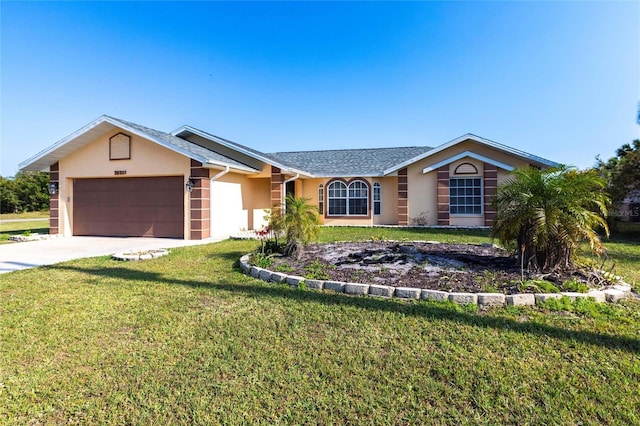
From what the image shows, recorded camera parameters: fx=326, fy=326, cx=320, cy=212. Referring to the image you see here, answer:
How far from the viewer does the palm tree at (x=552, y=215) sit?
5.46 metres

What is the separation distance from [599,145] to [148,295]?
879 inches

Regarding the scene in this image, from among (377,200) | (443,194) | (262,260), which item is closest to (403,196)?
(377,200)

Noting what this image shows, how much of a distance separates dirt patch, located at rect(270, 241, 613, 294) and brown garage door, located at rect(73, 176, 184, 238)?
735 centimetres

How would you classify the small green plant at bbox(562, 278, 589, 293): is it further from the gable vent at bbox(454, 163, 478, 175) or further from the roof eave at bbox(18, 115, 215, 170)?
the gable vent at bbox(454, 163, 478, 175)

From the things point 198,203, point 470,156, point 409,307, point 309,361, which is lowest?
point 309,361

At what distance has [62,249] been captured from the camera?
10148mm

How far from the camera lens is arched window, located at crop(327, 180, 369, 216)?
58.9ft

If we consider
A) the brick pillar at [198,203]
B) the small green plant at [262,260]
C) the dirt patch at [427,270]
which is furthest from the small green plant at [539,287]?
the brick pillar at [198,203]

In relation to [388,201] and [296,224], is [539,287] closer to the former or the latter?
[296,224]

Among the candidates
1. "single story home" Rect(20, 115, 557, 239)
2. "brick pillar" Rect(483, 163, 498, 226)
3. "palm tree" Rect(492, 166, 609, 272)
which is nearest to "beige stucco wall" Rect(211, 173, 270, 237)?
"single story home" Rect(20, 115, 557, 239)

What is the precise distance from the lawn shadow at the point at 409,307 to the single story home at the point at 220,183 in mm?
6680

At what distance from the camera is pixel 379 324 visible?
402 centimetres

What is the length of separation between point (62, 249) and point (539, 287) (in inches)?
491

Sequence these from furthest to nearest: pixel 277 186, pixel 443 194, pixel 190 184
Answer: pixel 443 194, pixel 277 186, pixel 190 184
